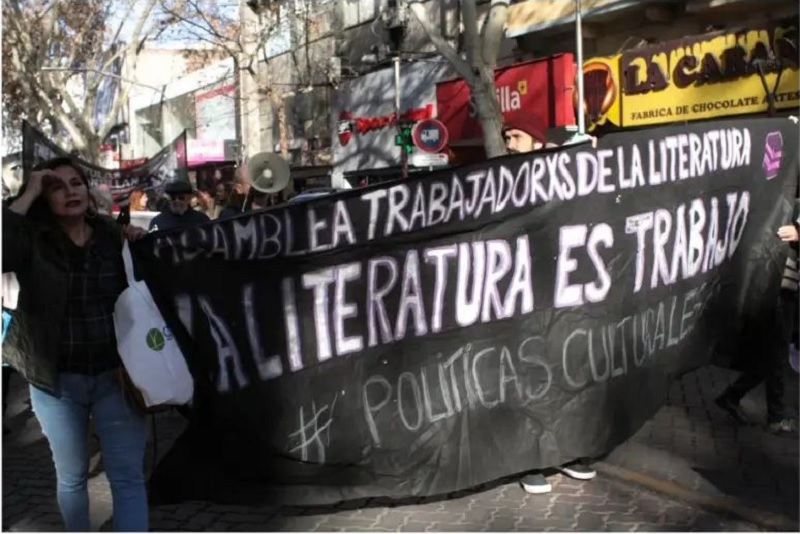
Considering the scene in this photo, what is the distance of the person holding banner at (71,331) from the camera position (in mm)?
3273

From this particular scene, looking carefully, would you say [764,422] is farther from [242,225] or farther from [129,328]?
[129,328]

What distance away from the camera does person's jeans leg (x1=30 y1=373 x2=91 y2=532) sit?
131 inches

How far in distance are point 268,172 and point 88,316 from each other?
24.1ft

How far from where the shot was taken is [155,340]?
340 centimetres

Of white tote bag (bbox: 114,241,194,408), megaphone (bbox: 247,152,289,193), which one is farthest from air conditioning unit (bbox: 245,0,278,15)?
white tote bag (bbox: 114,241,194,408)

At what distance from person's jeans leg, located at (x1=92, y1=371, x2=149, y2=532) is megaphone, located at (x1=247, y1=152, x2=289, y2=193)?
6.83 meters

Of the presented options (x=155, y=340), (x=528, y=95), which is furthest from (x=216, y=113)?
(x=155, y=340)

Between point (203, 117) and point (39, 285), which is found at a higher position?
point (203, 117)

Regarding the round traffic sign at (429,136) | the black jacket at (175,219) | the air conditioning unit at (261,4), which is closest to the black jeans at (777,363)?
the black jacket at (175,219)

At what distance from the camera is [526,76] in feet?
57.0

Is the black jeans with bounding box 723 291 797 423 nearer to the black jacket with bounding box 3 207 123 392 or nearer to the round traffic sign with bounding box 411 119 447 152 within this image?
the black jacket with bounding box 3 207 123 392

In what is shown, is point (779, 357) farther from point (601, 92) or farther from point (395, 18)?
point (395, 18)

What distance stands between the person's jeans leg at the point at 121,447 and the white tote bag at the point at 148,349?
12 cm

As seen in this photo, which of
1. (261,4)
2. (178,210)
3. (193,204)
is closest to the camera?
(178,210)
